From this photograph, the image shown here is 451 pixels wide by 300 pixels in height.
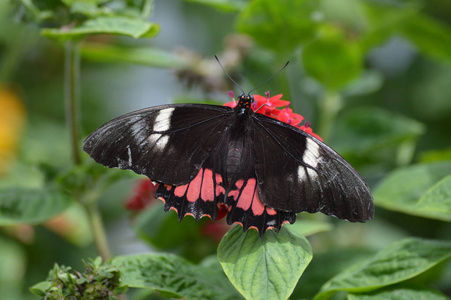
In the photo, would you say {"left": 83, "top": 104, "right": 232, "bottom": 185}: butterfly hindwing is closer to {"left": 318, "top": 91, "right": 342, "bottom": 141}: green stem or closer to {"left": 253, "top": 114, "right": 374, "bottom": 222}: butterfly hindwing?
{"left": 253, "top": 114, "right": 374, "bottom": 222}: butterfly hindwing

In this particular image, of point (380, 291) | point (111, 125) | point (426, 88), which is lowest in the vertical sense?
point (380, 291)

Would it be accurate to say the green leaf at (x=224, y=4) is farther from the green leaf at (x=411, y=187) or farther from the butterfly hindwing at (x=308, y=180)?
the green leaf at (x=411, y=187)

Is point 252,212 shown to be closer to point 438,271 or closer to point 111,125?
point 111,125

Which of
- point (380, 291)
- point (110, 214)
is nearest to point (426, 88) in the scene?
point (380, 291)

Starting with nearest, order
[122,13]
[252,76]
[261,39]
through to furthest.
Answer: [122,13] < [261,39] < [252,76]

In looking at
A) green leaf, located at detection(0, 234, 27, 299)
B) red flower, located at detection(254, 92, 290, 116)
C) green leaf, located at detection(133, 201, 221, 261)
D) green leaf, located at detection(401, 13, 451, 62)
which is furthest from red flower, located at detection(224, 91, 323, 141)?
green leaf, located at detection(0, 234, 27, 299)

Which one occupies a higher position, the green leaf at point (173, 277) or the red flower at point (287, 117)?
the red flower at point (287, 117)

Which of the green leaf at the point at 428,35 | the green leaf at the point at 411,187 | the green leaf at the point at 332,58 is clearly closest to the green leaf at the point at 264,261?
the green leaf at the point at 411,187
